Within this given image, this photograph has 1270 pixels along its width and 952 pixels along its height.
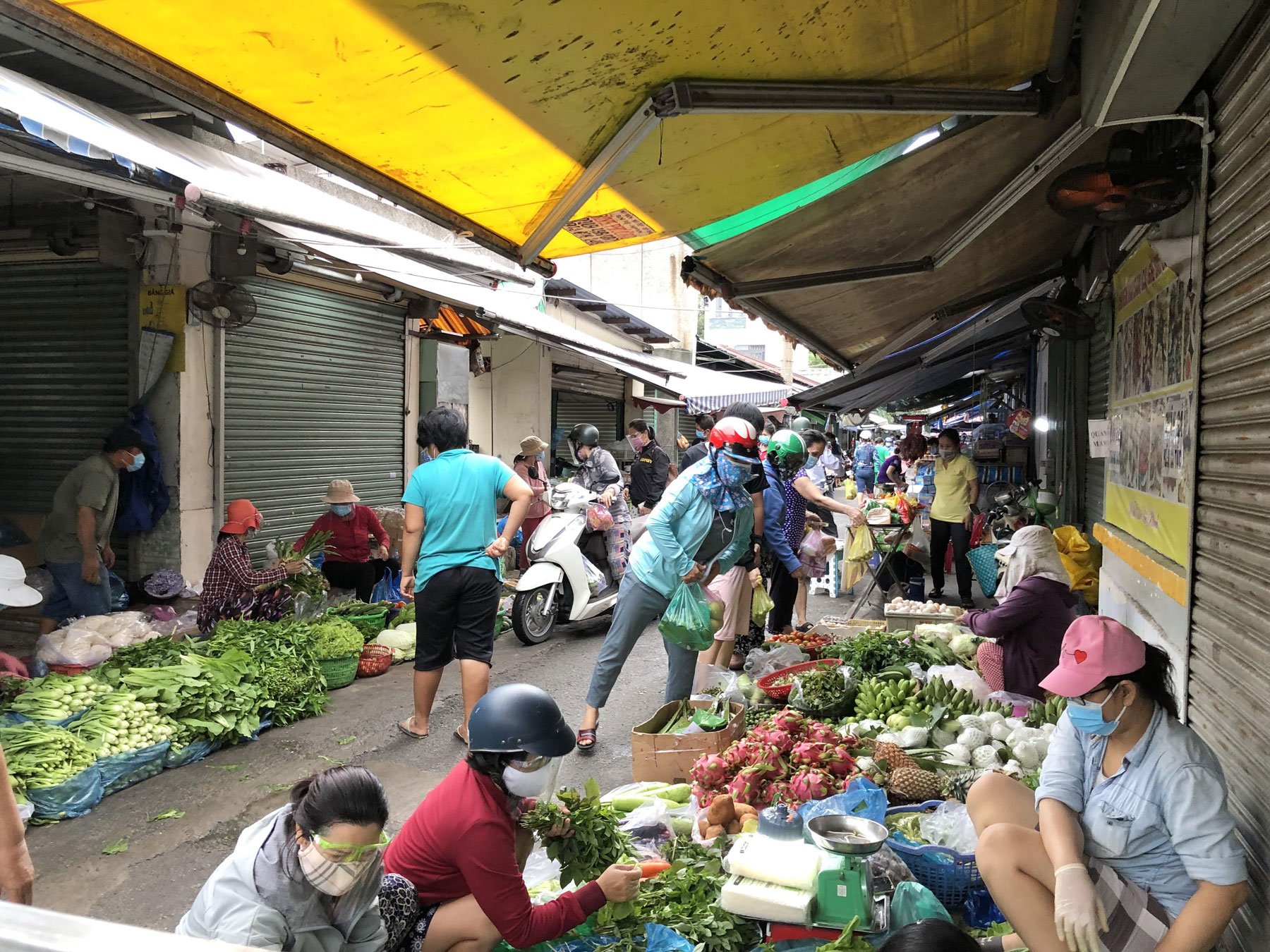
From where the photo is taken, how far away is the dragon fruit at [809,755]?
161 inches

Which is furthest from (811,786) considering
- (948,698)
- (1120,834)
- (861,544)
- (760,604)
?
(861,544)

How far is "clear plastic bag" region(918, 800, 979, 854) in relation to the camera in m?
3.39

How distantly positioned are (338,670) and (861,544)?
612 cm

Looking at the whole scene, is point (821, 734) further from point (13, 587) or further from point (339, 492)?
point (339, 492)

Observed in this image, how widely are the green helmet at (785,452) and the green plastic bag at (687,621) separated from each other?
255 centimetres

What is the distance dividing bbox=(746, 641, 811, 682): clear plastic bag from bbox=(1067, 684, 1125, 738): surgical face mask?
344 cm

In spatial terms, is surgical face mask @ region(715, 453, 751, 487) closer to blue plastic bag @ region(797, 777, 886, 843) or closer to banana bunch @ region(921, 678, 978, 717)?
banana bunch @ region(921, 678, 978, 717)

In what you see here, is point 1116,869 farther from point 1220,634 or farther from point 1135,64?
point 1135,64

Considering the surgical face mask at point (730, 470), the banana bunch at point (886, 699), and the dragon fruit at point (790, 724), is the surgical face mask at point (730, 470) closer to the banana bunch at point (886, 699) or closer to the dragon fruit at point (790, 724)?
the banana bunch at point (886, 699)

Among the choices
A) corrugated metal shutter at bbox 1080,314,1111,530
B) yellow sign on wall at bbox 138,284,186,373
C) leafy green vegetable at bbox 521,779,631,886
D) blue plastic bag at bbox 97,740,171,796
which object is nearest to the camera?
leafy green vegetable at bbox 521,779,631,886

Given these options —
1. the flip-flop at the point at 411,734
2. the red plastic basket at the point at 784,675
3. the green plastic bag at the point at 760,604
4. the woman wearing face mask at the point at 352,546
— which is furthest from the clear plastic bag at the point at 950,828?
the woman wearing face mask at the point at 352,546

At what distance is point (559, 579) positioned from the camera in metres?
8.51

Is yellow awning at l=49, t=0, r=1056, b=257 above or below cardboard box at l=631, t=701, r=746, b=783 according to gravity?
above

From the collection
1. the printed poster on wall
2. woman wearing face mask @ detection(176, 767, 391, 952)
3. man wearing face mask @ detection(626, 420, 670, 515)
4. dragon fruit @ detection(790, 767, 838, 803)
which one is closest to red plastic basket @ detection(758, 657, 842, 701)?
dragon fruit @ detection(790, 767, 838, 803)
